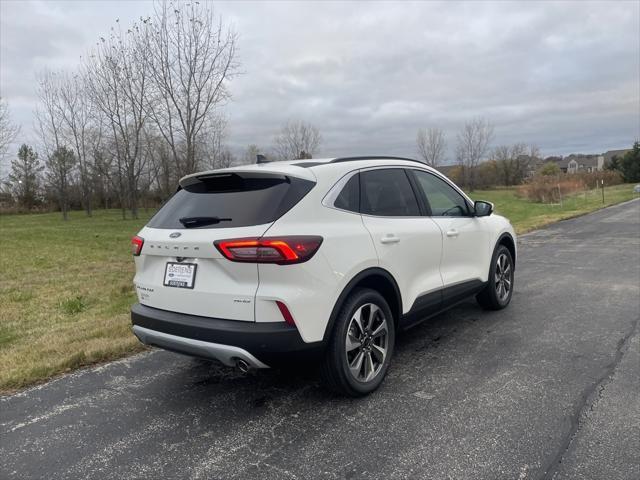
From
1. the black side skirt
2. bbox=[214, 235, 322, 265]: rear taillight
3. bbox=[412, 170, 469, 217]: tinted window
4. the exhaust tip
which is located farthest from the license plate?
bbox=[412, 170, 469, 217]: tinted window

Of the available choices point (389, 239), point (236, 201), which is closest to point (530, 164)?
point (389, 239)

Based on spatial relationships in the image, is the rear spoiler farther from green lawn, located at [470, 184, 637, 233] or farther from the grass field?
green lawn, located at [470, 184, 637, 233]

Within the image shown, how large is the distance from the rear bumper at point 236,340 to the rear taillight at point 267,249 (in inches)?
15.7

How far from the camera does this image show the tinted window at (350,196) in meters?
3.30

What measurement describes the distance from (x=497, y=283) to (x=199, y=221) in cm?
379

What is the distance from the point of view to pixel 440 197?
4.54 meters

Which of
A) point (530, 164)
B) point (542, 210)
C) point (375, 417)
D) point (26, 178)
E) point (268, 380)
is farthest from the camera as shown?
point (530, 164)

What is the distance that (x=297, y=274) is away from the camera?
2832 millimetres

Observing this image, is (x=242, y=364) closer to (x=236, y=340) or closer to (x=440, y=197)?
(x=236, y=340)

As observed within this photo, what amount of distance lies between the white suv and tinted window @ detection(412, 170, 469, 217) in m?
0.30

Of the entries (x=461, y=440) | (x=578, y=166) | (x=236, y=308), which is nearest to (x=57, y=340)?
(x=236, y=308)

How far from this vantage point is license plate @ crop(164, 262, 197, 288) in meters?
3.04

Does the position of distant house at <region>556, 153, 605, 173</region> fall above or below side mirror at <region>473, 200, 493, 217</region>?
above

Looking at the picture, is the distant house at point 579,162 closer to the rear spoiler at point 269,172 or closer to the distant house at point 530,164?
the distant house at point 530,164
